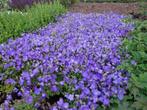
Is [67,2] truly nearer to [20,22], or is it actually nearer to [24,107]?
[20,22]

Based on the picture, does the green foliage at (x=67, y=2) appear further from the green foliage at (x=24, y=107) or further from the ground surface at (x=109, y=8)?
the green foliage at (x=24, y=107)

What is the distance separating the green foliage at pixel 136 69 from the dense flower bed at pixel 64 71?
0.09 metres

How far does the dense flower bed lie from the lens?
10.4 ft

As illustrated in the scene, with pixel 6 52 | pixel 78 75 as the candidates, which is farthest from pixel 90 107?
pixel 6 52

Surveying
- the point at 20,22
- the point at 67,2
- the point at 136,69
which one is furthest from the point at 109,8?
the point at 136,69

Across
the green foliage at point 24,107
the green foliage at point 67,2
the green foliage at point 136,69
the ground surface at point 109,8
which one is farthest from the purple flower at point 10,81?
the green foliage at point 67,2

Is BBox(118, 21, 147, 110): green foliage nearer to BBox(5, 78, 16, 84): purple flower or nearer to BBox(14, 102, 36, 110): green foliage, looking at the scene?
BBox(14, 102, 36, 110): green foliage

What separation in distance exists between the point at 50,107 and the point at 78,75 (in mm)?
668

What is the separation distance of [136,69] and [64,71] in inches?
32.1

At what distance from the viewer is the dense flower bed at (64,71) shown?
125 inches

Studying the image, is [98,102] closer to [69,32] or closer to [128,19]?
[69,32]

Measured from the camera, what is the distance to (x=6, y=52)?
4199 millimetres

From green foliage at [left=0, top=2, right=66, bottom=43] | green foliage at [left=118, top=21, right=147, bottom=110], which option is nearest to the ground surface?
green foliage at [left=0, top=2, right=66, bottom=43]

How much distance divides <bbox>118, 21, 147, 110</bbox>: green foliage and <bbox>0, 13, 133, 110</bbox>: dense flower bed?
0.29 ft
